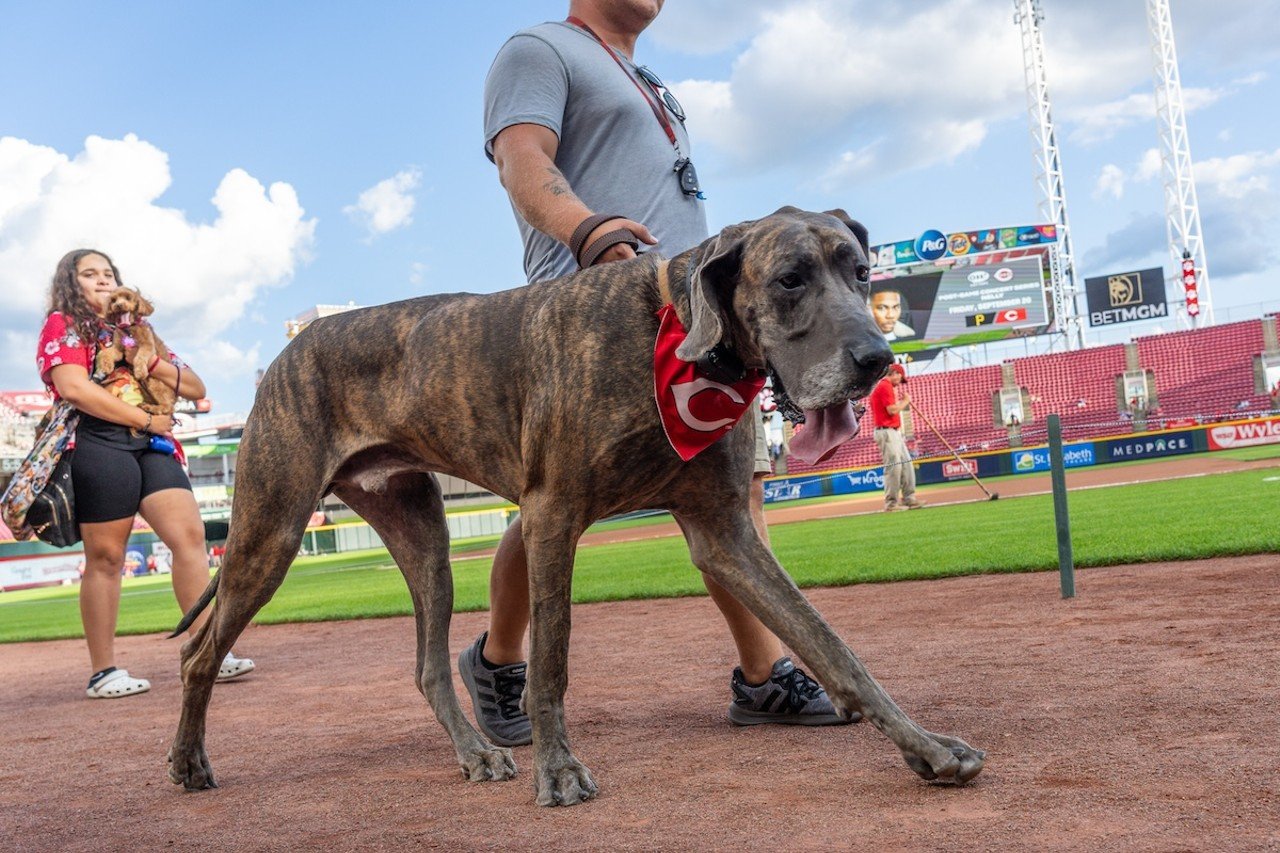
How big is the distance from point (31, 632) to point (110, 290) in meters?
7.50

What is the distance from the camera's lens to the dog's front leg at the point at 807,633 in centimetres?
259

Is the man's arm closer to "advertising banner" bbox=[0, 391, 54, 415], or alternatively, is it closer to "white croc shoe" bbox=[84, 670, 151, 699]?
"white croc shoe" bbox=[84, 670, 151, 699]

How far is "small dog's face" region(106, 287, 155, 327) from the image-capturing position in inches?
235

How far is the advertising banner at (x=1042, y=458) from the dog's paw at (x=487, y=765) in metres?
28.7

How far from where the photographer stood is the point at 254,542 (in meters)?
3.41

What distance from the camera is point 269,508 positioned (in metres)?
3.39

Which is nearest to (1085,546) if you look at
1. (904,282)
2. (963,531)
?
(963,531)

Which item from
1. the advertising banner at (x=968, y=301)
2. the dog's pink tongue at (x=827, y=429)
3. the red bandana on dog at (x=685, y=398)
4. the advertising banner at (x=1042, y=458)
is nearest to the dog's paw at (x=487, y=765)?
the red bandana on dog at (x=685, y=398)

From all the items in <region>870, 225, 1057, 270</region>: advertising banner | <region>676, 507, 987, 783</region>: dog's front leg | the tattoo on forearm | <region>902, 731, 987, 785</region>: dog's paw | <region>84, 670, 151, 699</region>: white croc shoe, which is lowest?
<region>84, 670, 151, 699</region>: white croc shoe

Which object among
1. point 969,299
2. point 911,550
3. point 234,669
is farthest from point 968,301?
point 234,669

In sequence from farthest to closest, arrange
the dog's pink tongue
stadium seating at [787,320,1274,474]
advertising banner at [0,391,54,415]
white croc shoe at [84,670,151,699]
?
advertising banner at [0,391,54,415] → stadium seating at [787,320,1274,474] → white croc shoe at [84,670,151,699] → the dog's pink tongue

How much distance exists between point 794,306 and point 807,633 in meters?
0.92

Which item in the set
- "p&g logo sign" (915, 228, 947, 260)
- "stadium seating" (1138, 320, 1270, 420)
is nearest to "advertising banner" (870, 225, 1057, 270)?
"p&g logo sign" (915, 228, 947, 260)

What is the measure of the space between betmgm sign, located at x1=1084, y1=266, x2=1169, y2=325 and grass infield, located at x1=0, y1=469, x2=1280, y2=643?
1402 inches
